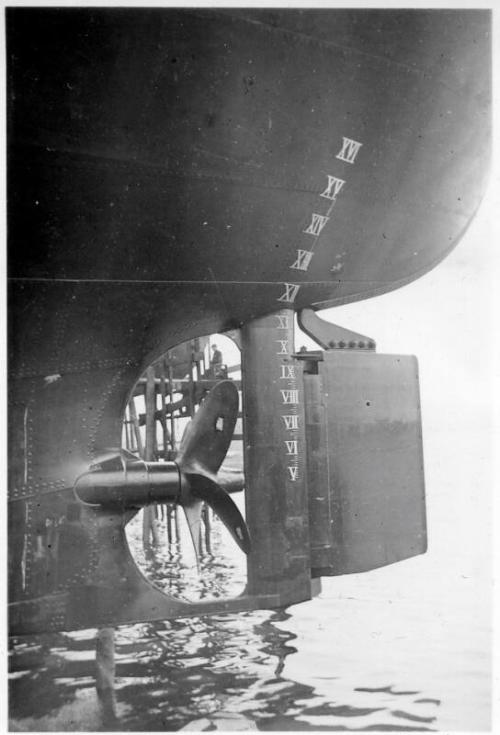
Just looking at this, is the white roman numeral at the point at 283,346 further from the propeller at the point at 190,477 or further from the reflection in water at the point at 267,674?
the reflection in water at the point at 267,674

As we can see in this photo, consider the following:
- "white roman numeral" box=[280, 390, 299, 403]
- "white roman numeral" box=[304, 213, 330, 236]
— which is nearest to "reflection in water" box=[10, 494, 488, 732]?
"white roman numeral" box=[280, 390, 299, 403]

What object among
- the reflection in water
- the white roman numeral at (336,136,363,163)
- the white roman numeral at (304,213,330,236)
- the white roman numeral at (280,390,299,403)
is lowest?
the reflection in water

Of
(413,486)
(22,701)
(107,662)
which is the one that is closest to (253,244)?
(413,486)

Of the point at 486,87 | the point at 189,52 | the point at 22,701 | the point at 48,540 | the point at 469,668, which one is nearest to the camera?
the point at 189,52

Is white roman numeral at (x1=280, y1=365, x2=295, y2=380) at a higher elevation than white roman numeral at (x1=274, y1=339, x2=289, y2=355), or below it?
below

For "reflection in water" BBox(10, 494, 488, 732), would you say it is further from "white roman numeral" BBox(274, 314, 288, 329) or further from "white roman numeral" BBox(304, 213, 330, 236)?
"white roman numeral" BBox(304, 213, 330, 236)

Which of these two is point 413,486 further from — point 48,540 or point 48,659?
point 48,659
